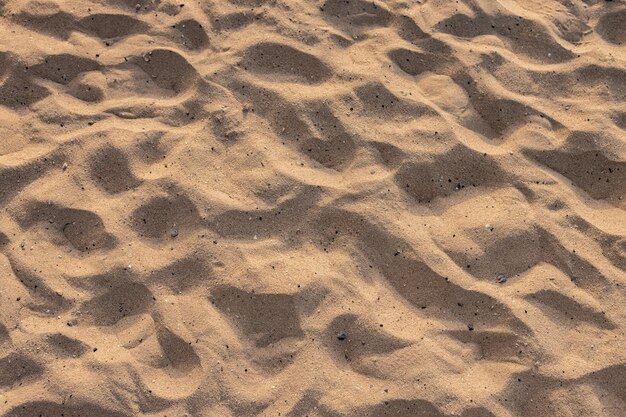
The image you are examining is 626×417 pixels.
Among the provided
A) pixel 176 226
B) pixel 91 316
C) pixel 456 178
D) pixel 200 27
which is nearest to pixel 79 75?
pixel 200 27

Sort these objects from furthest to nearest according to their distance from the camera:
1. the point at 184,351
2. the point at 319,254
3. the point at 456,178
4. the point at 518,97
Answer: the point at 518,97
the point at 456,178
the point at 319,254
the point at 184,351

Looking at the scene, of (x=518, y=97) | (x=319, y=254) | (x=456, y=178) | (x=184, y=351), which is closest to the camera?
(x=184, y=351)

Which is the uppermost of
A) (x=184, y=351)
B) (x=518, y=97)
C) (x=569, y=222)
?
(x=518, y=97)

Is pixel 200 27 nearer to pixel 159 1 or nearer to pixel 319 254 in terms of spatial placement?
pixel 159 1

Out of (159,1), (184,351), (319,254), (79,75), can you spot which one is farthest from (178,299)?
(159,1)

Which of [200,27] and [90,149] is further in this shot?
[200,27]

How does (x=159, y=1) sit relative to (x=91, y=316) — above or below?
above
